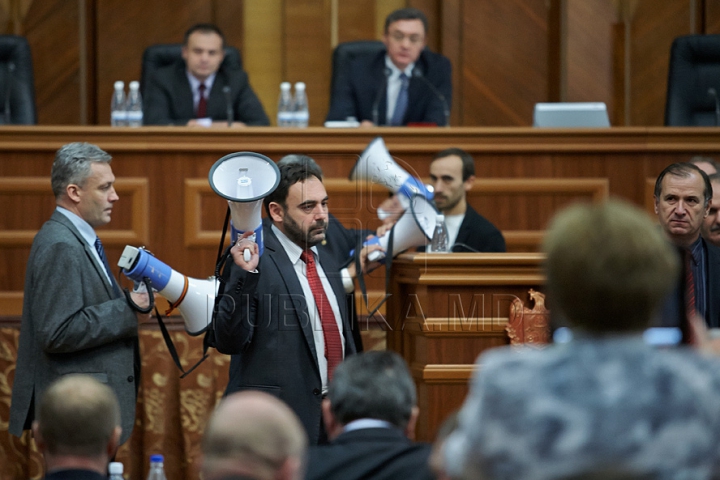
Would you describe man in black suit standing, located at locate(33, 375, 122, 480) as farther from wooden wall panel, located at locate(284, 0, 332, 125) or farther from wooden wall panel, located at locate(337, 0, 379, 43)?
wooden wall panel, located at locate(337, 0, 379, 43)

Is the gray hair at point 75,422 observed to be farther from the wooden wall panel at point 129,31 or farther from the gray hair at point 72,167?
the wooden wall panel at point 129,31

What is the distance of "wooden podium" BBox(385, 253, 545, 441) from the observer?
328 cm

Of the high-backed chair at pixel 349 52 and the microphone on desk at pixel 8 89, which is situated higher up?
the high-backed chair at pixel 349 52

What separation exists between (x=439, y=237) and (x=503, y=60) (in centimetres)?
391

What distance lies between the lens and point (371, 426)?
6.40 feet

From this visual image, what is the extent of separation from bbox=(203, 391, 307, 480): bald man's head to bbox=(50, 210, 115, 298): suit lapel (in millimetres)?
1834

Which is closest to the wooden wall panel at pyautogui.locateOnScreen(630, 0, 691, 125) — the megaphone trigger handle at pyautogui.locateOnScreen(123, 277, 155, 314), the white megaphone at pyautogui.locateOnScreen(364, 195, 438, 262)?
the white megaphone at pyautogui.locateOnScreen(364, 195, 438, 262)

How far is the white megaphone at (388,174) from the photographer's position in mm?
3871

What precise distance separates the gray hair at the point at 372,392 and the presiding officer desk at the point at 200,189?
8.40ft

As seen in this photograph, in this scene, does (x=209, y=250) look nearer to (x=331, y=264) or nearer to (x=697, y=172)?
(x=331, y=264)

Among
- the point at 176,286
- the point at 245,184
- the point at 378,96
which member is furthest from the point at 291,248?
the point at 378,96

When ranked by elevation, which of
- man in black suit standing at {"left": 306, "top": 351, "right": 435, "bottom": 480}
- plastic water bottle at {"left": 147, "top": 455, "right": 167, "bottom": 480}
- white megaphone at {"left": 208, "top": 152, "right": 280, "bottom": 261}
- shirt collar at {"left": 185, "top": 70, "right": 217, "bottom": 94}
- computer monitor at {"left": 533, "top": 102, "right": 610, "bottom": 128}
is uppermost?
shirt collar at {"left": 185, "top": 70, "right": 217, "bottom": 94}

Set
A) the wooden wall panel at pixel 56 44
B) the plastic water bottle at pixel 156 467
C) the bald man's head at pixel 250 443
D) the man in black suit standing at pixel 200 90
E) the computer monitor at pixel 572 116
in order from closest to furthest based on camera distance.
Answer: the bald man's head at pixel 250 443 → the plastic water bottle at pixel 156 467 → the computer monitor at pixel 572 116 → the man in black suit standing at pixel 200 90 → the wooden wall panel at pixel 56 44

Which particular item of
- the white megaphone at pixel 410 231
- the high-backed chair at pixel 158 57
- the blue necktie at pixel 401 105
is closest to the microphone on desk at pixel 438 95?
the blue necktie at pixel 401 105
